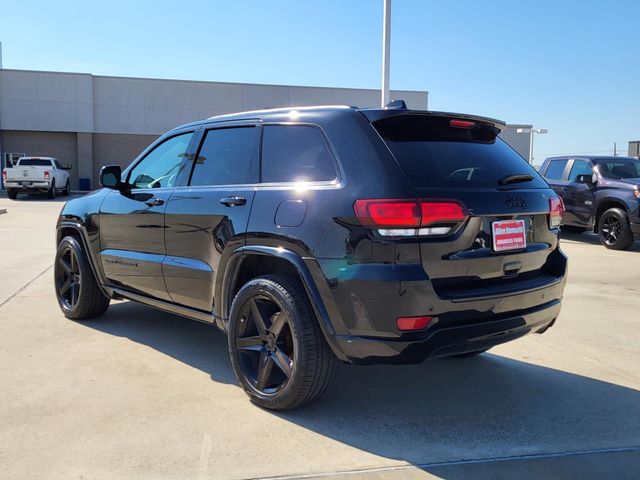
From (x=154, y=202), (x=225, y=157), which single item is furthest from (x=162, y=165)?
(x=225, y=157)

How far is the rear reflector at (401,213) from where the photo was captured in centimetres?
294

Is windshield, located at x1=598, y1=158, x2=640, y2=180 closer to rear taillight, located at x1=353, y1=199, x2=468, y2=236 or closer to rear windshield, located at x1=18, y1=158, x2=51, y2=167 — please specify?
rear taillight, located at x1=353, y1=199, x2=468, y2=236

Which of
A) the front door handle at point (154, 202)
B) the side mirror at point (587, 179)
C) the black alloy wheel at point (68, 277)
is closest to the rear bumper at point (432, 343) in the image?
the front door handle at point (154, 202)

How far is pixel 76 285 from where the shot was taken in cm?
566

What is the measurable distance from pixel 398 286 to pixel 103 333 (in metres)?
3.39

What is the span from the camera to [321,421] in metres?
3.44

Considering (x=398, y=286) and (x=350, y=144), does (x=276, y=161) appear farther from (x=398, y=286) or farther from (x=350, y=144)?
(x=398, y=286)

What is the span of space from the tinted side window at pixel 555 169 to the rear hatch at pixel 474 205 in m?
9.82

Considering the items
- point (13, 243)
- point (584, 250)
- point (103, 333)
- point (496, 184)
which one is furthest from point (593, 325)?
point (13, 243)

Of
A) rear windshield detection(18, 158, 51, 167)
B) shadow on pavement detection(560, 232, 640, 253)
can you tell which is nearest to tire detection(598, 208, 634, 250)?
shadow on pavement detection(560, 232, 640, 253)

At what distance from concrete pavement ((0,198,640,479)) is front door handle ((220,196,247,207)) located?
4.16 feet

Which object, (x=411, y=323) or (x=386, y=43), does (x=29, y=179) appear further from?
(x=411, y=323)

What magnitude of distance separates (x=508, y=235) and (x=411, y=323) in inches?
33.7

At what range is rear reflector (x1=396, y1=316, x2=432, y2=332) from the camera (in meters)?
2.95
